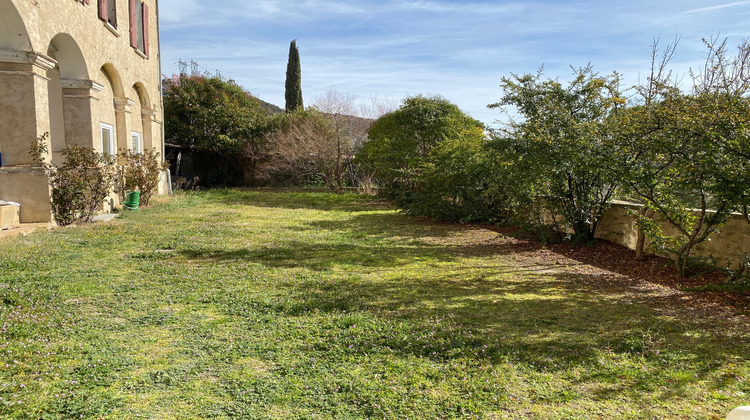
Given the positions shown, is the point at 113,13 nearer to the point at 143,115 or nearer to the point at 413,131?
the point at 143,115

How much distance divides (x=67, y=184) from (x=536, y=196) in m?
8.84

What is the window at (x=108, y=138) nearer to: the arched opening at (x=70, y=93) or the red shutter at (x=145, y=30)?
the arched opening at (x=70, y=93)

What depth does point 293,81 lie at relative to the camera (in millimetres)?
29359

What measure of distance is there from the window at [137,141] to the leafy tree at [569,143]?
1124 centimetres

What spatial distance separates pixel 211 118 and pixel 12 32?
14.2 meters

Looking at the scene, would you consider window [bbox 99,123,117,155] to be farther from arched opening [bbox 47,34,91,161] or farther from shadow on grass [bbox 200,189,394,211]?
shadow on grass [bbox 200,189,394,211]

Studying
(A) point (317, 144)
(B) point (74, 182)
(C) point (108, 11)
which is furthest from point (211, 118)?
(B) point (74, 182)

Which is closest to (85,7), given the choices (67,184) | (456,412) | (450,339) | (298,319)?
(67,184)

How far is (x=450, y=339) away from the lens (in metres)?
3.81

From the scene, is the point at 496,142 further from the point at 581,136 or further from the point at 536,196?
the point at 581,136

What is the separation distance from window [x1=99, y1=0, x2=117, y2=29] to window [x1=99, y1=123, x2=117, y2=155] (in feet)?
8.42

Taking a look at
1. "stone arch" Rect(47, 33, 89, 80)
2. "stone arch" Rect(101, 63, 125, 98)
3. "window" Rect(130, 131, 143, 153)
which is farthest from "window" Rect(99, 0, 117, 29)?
"window" Rect(130, 131, 143, 153)

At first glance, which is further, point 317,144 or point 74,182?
point 317,144

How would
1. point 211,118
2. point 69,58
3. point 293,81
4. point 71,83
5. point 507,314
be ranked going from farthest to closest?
point 293,81 → point 211,118 → point 71,83 → point 69,58 → point 507,314
